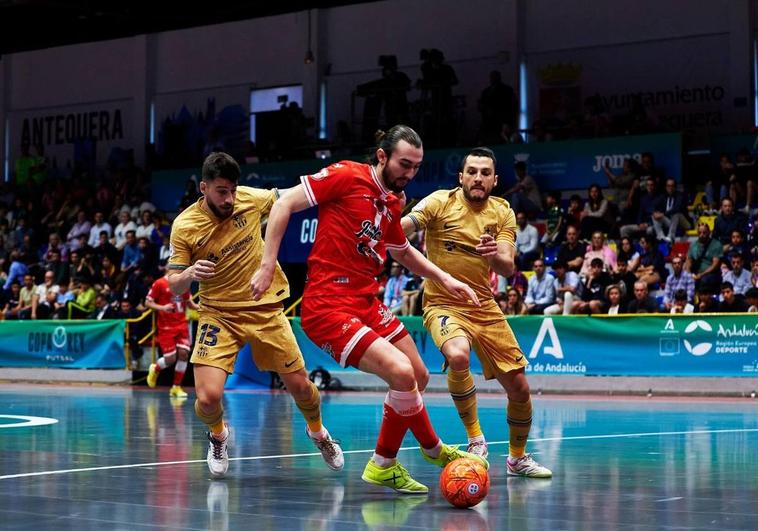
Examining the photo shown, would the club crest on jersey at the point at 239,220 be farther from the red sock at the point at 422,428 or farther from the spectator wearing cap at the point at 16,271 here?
the spectator wearing cap at the point at 16,271

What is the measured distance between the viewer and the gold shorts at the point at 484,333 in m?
9.13

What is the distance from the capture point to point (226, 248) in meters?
9.12

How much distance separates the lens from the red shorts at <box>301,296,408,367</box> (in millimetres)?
7746

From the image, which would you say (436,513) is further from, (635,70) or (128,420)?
(635,70)

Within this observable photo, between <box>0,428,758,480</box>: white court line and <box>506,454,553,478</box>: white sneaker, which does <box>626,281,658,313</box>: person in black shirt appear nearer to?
<box>0,428,758,480</box>: white court line

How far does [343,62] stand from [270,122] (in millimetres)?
2603

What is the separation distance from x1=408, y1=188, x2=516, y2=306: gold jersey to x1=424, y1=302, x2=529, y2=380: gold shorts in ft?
0.39

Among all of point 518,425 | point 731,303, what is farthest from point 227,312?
point 731,303

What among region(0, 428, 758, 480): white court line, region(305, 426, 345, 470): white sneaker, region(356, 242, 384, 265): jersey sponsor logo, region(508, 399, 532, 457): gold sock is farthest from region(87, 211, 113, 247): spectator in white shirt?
region(356, 242, 384, 265): jersey sponsor logo

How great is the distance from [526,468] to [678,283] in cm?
1286

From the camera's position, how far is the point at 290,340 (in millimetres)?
9211

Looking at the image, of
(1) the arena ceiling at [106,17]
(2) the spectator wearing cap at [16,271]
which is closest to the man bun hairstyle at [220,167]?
(2) the spectator wearing cap at [16,271]

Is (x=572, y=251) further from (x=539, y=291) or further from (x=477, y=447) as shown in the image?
(x=477, y=447)

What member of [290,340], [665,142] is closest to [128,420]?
[290,340]
